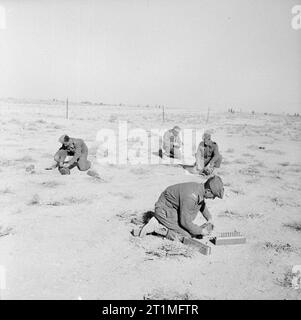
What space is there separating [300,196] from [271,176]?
2.55 metres

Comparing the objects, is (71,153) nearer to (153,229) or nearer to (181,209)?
(153,229)

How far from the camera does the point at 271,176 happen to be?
541 inches

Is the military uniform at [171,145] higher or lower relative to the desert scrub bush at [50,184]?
higher

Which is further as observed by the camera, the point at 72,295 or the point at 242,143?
the point at 242,143

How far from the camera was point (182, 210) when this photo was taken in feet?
21.9

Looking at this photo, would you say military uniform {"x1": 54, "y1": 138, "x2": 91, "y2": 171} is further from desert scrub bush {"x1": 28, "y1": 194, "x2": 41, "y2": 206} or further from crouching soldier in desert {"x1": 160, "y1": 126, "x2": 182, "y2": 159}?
crouching soldier in desert {"x1": 160, "y1": 126, "x2": 182, "y2": 159}

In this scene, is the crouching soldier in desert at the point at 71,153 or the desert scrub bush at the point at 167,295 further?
the crouching soldier in desert at the point at 71,153

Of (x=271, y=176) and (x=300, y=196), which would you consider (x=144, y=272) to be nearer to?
(x=300, y=196)

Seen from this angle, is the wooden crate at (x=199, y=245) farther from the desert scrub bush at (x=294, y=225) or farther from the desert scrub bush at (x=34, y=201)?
the desert scrub bush at (x=34, y=201)

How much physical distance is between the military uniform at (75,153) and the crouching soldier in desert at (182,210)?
18.7 ft

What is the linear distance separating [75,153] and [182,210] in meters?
6.38

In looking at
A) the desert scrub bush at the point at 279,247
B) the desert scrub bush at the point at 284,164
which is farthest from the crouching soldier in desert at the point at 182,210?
the desert scrub bush at the point at 284,164

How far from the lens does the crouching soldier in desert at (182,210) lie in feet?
21.3
